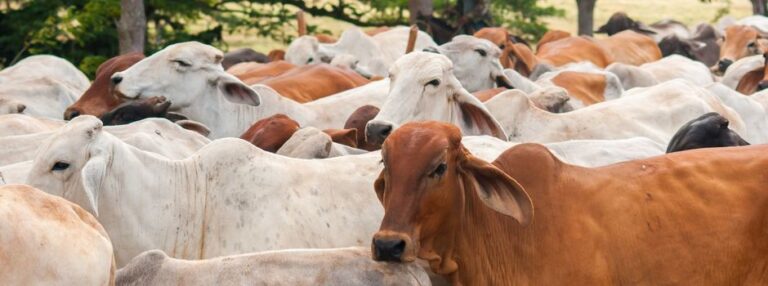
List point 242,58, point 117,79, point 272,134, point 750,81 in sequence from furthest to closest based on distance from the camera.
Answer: point 242,58
point 750,81
point 117,79
point 272,134

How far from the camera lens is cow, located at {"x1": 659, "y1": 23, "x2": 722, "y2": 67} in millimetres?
18828

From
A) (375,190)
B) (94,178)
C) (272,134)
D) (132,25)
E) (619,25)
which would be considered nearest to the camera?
(375,190)

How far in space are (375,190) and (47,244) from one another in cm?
134

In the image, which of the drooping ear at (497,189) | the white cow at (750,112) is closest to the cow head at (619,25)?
the white cow at (750,112)

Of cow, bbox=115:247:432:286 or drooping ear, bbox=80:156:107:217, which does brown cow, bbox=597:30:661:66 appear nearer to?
drooping ear, bbox=80:156:107:217

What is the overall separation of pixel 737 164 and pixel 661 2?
129 ft

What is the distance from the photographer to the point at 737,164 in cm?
590

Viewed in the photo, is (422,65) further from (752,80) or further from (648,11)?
(648,11)

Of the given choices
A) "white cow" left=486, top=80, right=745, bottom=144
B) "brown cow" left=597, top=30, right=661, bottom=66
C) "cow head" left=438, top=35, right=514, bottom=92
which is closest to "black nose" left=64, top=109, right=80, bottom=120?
"white cow" left=486, top=80, right=745, bottom=144

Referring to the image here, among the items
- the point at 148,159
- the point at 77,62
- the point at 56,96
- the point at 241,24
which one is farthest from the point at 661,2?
the point at 148,159

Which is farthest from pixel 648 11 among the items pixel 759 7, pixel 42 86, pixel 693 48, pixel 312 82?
pixel 42 86

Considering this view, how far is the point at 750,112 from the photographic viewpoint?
1055 centimetres

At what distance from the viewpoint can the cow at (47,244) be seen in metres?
4.81

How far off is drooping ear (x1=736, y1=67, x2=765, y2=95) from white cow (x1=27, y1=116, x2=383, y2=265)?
23.1 ft
